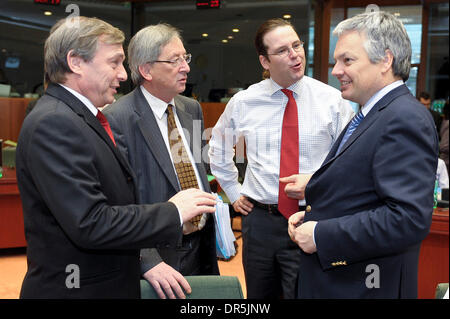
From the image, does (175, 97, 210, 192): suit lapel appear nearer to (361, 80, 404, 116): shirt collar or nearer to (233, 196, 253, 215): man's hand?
(233, 196, 253, 215): man's hand

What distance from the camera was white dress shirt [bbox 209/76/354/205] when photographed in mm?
2352

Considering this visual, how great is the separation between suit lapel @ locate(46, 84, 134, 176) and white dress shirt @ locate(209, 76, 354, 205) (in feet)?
3.55

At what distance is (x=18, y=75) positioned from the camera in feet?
24.0

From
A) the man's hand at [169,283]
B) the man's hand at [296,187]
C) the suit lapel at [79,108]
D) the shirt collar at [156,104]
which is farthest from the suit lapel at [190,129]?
the suit lapel at [79,108]

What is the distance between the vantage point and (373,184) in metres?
1.41

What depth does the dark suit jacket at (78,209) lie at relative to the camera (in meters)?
1.27

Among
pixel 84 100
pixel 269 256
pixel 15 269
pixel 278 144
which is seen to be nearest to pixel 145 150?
pixel 84 100

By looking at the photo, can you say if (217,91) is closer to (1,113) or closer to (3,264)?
(1,113)

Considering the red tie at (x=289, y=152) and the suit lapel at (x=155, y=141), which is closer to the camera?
the suit lapel at (x=155, y=141)

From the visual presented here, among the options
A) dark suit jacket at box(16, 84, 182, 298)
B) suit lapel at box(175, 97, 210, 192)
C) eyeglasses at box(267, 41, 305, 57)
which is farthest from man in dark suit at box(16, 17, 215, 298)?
eyeglasses at box(267, 41, 305, 57)

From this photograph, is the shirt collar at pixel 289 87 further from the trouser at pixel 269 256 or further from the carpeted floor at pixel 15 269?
the carpeted floor at pixel 15 269

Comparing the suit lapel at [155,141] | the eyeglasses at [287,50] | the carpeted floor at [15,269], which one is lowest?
the carpeted floor at [15,269]

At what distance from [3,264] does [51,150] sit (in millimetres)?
3921

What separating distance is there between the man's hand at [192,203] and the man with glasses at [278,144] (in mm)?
835
